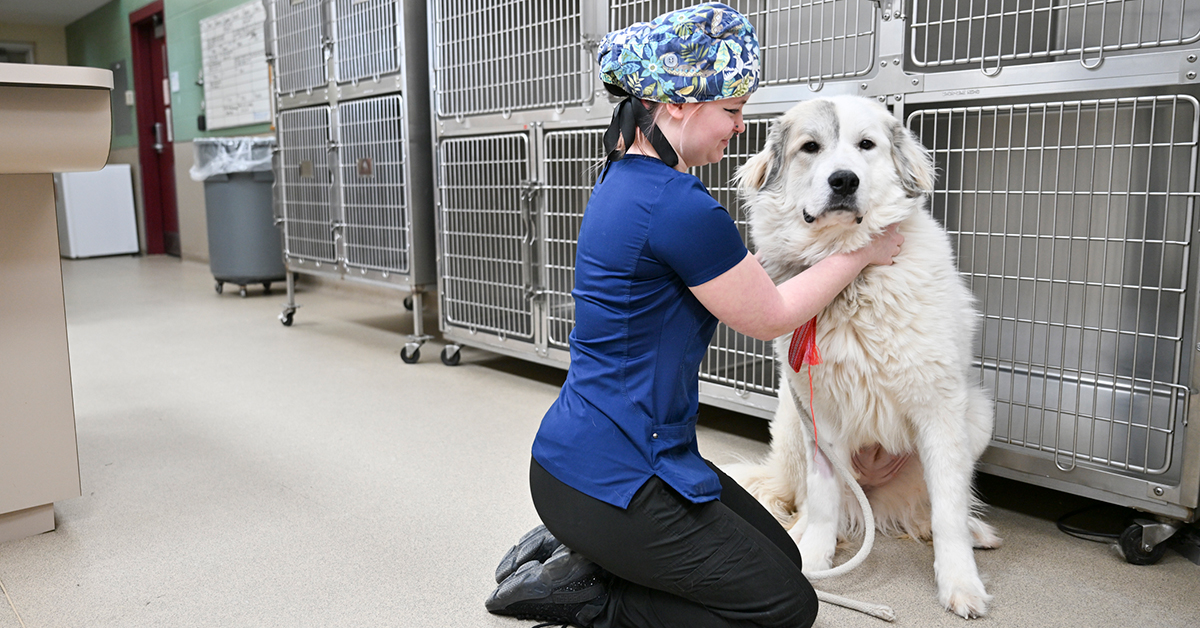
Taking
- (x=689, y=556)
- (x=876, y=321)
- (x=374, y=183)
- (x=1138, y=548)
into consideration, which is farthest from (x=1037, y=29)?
(x=374, y=183)

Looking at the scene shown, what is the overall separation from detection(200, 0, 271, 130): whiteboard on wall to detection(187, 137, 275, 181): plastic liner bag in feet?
3.41

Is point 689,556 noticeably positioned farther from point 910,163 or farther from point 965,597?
point 910,163

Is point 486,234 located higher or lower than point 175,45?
lower

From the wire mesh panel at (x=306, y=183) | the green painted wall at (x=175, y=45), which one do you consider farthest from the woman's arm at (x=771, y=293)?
the green painted wall at (x=175, y=45)

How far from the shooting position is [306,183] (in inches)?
188

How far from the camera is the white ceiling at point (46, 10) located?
9.73 m

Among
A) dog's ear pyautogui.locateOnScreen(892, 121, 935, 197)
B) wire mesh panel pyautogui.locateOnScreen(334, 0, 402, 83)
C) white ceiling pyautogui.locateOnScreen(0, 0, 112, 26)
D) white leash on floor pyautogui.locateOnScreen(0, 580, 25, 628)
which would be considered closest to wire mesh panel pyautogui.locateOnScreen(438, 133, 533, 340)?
wire mesh panel pyautogui.locateOnScreen(334, 0, 402, 83)

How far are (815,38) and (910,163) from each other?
877mm

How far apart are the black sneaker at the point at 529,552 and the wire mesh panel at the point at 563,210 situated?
1.48 metres

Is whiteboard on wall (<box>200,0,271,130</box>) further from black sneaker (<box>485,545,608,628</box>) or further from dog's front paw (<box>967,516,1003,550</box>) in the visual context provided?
dog's front paw (<box>967,516,1003,550</box>)

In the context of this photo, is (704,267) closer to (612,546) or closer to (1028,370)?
(612,546)

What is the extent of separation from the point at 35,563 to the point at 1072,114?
2.78 metres

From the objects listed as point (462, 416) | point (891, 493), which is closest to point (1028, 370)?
point (891, 493)

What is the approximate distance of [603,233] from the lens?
133 centimetres
